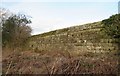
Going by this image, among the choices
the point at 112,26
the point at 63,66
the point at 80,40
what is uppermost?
the point at 112,26

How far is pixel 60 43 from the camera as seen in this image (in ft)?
39.1

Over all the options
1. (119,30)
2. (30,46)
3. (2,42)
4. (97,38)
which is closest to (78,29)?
(97,38)

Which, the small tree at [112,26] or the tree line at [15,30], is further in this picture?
the tree line at [15,30]

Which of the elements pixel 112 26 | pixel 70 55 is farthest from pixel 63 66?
pixel 112 26

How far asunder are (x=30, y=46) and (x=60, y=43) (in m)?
3.02

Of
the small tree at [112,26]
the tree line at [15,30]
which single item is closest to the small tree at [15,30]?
the tree line at [15,30]

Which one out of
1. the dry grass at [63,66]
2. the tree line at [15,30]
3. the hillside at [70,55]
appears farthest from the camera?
the tree line at [15,30]

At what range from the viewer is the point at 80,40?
11.1m

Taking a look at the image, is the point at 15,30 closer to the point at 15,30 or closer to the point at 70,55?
the point at 15,30

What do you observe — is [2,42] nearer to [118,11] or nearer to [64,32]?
[64,32]

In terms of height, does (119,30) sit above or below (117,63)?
above

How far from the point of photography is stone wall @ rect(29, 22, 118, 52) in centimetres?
1023

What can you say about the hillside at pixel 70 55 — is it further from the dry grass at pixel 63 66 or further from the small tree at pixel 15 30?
the small tree at pixel 15 30

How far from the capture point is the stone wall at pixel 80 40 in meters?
10.2
